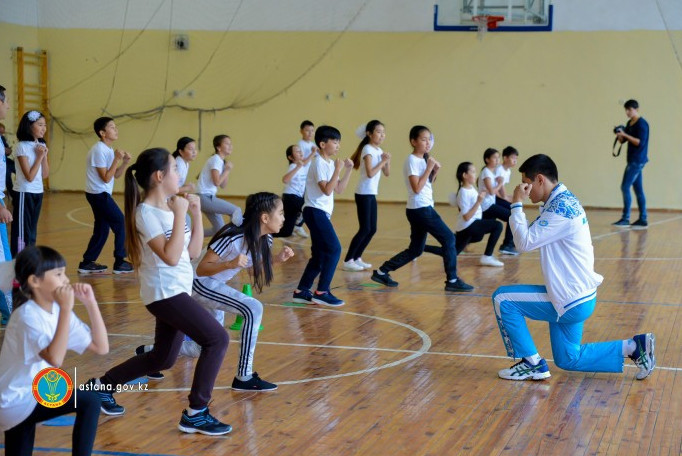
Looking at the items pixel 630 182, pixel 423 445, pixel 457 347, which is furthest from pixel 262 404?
pixel 630 182

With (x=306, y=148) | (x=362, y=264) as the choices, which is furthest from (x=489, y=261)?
(x=306, y=148)

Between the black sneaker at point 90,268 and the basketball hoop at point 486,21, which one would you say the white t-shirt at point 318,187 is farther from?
the basketball hoop at point 486,21

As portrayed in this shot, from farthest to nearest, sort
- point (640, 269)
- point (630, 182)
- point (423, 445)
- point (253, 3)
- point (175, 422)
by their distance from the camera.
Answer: point (253, 3) → point (630, 182) → point (640, 269) → point (175, 422) → point (423, 445)

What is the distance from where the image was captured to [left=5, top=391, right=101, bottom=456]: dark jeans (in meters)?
3.03

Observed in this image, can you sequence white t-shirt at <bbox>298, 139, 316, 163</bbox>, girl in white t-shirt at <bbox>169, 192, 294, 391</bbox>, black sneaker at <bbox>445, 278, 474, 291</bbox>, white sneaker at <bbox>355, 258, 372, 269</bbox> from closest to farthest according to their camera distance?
girl in white t-shirt at <bbox>169, 192, 294, 391</bbox> < black sneaker at <bbox>445, 278, 474, 291</bbox> < white sneaker at <bbox>355, 258, 372, 269</bbox> < white t-shirt at <bbox>298, 139, 316, 163</bbox>

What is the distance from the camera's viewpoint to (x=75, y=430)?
314 centimetres

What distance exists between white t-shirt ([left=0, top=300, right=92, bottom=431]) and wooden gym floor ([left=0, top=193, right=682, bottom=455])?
0.71 meters

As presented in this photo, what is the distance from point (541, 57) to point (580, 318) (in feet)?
37.2

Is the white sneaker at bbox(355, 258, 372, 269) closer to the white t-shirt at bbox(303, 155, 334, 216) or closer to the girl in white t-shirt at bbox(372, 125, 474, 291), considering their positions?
the girl in white t-shirt at bbox(372, 125, 474, 291)

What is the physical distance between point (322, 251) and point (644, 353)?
9.26 feet

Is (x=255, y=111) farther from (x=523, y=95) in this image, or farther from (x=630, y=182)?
(x=630, y=182)

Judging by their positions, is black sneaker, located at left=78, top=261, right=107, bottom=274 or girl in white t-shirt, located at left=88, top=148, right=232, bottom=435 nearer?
girl in white t-shirt, located at left=88, top=148, right=232, bottom=435

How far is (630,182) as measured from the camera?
12695mm

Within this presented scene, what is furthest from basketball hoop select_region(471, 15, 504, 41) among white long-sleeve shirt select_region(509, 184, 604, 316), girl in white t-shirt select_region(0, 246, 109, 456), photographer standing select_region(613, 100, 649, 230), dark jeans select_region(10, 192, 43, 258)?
girl in white t-shirt select_region(0, 246, 109, 456)
